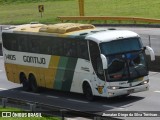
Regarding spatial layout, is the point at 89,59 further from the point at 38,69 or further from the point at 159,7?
the point at 159,7

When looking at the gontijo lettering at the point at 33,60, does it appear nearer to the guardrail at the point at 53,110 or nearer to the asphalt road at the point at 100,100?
the asphalt road at the point at 100,100

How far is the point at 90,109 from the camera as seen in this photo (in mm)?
20703

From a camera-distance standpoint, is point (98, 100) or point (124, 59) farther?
point (98, 100)

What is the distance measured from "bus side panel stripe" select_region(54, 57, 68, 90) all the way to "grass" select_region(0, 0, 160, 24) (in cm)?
3281

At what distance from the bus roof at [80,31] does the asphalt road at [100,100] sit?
2.50m

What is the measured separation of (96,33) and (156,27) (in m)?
28.4

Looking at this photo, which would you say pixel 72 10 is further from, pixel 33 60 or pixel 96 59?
pixel 96 59

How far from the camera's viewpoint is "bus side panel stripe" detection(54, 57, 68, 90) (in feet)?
77.7

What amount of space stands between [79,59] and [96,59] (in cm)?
130

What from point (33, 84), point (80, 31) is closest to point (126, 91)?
point (80, 31)

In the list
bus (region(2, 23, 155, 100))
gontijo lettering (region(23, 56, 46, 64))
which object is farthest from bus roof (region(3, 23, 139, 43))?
gontijo lettering (region(23, 56, 46, 64))

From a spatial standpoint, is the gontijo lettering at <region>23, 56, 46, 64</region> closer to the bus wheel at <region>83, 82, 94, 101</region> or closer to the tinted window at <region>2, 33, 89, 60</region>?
the tinted window at <region>2, 33, 89, 60</region>

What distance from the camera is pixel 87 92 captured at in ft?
73.9

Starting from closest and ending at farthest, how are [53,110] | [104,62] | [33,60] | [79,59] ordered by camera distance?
1. [53,110]
2. [104,62]
3. [79,59]
4. [33,60]
